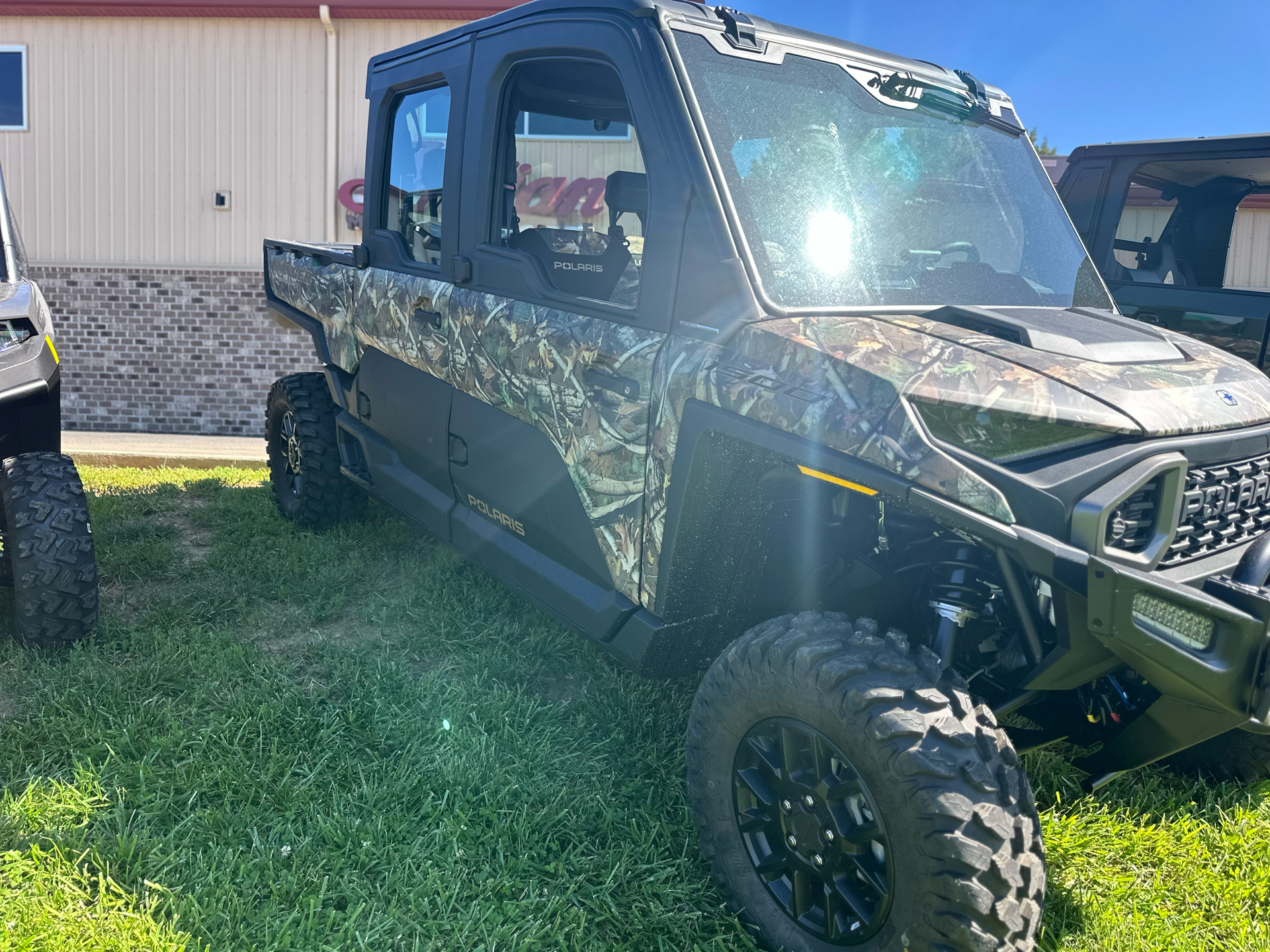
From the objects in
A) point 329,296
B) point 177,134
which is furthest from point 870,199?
point 177,134

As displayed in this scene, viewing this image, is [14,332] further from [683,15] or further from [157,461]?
[157,461]

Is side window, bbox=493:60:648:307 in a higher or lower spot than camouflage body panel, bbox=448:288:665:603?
higher

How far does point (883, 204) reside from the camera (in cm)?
277

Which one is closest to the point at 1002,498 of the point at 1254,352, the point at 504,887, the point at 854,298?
the point at 854,298

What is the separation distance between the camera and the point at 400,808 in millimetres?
2871

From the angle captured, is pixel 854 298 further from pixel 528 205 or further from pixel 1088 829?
pixel 1088 829

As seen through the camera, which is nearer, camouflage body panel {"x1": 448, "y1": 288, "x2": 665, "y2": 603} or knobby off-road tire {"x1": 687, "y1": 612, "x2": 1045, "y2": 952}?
knobby off-road tire {"x1": 687, "y1": 612, "x2": 1045, "y2": 952}

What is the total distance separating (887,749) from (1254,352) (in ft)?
12.4

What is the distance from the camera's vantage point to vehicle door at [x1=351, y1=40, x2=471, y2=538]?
3604 mm

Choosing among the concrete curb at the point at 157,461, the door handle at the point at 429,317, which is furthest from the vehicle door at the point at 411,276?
the concrete curb at the point at 157,461

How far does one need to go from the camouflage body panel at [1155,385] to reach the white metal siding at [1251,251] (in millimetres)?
12404

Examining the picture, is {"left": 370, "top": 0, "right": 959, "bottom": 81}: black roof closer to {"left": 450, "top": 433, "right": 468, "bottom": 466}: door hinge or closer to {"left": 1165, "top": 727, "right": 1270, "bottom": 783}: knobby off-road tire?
{"left": 450, "top": 433, "right": 468, "bottom": 466}: door hinge

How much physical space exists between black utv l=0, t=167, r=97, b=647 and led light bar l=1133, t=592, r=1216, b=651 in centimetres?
360

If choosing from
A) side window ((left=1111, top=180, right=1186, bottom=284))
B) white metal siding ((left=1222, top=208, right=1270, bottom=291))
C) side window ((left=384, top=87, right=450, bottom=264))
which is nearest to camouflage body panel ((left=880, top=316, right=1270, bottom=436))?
side window ((left=384, top=87, right=450, bottom=264))
